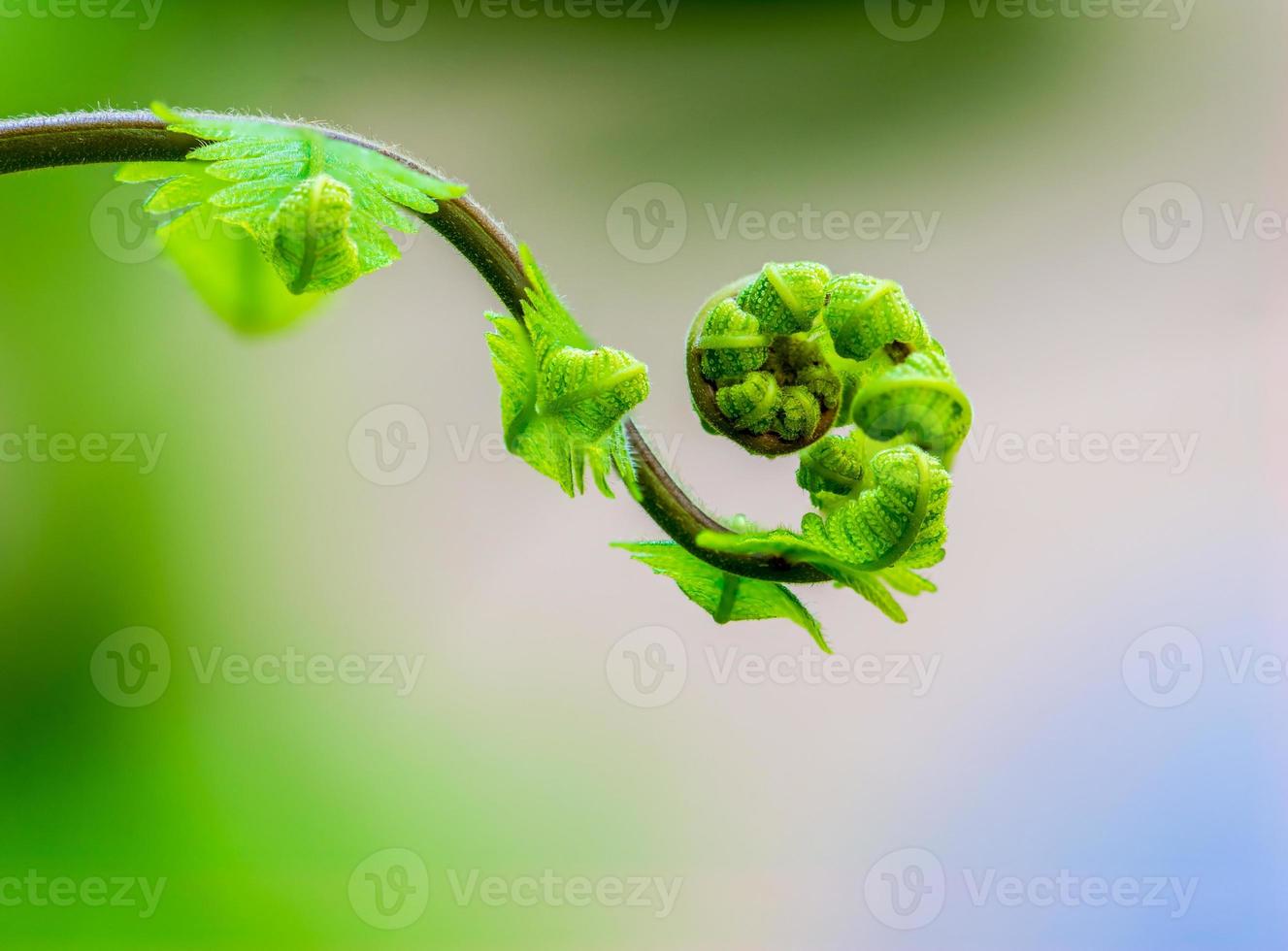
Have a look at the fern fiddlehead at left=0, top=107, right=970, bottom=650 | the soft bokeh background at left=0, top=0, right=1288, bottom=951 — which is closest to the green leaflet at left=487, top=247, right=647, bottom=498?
the fern fiddlehead at left=0, top=107, right=970, bottom=650

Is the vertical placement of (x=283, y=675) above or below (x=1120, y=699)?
below

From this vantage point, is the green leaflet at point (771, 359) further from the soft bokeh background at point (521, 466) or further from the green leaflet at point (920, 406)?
the soft bokeh background at point (521, 466)

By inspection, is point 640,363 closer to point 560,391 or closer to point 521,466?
point 560,391

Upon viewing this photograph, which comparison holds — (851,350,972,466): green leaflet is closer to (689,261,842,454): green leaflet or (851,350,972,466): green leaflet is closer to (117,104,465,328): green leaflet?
(689,261,842,454): green leaflet

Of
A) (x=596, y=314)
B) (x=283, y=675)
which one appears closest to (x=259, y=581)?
(x=283, y=675)

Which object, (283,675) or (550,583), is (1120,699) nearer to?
(550,583)

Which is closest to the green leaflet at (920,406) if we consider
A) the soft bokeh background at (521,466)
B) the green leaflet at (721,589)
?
the green leaflet at (721,589)
